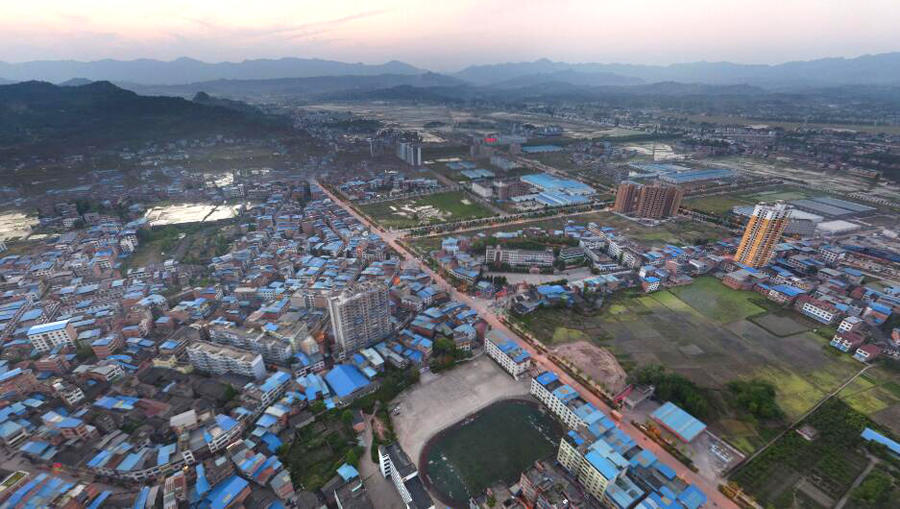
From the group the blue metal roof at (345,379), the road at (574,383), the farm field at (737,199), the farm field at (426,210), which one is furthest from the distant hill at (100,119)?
the farm field at (737,199)

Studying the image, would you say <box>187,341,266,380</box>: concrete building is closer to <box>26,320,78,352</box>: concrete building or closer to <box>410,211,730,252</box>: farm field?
<box>26,320,78,352</box>: concrete building

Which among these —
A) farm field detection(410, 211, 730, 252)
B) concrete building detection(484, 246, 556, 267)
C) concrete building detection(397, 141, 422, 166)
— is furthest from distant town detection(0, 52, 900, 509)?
concrete building detection(397, 141, 422, 166)

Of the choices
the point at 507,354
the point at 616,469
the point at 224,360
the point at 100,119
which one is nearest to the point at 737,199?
the point at 507,354

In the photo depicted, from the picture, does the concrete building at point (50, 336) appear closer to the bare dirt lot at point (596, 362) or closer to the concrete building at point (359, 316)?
the concrete building at point (359, 316)

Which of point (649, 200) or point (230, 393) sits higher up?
point (649, 200)

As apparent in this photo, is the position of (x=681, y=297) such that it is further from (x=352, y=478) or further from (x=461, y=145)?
(x=461, y=145)

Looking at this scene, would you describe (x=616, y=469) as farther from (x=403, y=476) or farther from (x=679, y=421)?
(x=403, y=476)
